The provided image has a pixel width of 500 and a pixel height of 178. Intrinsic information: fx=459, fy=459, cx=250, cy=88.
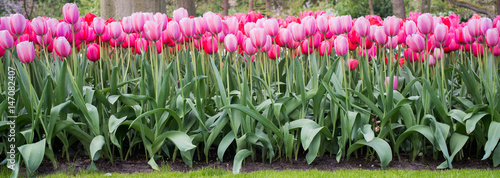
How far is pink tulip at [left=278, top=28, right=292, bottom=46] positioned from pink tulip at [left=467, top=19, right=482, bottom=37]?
1.11m

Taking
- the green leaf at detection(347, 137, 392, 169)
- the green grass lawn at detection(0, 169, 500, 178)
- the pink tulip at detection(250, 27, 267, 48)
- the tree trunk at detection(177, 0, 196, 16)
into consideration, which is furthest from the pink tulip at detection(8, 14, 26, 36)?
the tree trunk at detection(177, 0, 196, 16)

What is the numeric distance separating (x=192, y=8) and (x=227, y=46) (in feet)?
23.7

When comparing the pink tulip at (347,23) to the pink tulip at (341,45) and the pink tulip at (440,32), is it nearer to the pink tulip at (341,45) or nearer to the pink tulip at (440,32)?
the pink tulip at (341,45)

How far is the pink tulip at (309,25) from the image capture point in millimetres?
2867

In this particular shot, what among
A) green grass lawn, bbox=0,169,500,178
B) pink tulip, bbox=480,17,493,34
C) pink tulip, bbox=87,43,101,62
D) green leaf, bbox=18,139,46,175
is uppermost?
pink tulip, bbox=480,17,493,34

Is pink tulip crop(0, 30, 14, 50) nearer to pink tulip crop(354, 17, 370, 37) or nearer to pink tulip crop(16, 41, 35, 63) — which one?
pink tulip crop(16, 41, 35, 63)

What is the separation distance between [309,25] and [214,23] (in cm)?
60

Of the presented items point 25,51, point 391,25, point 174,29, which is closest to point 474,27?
point 391,25

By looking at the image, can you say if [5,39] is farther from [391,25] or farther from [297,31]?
[391,25]

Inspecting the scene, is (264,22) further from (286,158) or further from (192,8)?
(192,8)

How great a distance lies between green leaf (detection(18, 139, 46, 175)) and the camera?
2467mm

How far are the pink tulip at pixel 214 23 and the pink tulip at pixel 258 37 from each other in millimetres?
215

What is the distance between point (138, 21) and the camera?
2.83 metres

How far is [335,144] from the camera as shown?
2.99m
